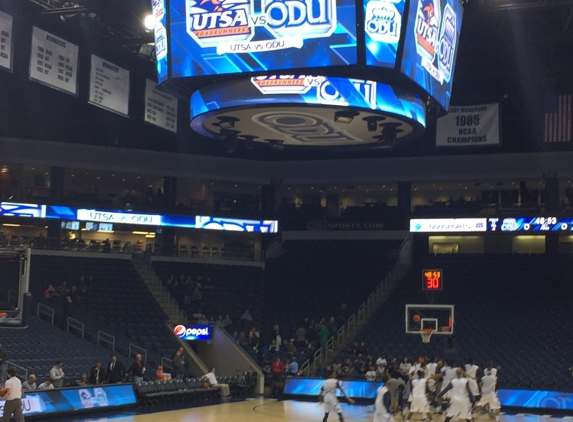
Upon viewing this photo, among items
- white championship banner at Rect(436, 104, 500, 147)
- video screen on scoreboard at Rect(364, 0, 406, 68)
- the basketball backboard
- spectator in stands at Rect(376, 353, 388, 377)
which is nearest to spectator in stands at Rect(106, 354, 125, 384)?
the basketball backboard

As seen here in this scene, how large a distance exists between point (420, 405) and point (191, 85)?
35.6ft

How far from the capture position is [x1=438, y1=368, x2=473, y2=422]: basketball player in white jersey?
22.3 meters

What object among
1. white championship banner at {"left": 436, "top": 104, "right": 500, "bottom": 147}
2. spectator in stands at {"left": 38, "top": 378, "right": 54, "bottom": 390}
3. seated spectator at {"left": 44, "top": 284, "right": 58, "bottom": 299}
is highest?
white championship banner at {"left": 436, "top": 104, "right": 500, "bottom": 147}

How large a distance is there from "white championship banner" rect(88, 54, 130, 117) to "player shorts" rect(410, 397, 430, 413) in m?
12.8

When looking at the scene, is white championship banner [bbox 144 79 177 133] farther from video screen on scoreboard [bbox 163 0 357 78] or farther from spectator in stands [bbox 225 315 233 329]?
spectator in stands [bbox 225 315 233 329]

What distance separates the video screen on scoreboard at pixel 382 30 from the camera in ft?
68.1

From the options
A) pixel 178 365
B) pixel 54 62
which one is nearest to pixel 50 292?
pixel 178 365

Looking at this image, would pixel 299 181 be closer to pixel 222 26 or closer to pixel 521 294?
pixel 521 294

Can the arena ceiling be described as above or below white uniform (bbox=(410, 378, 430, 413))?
above

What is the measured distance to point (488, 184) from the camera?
4778 cm

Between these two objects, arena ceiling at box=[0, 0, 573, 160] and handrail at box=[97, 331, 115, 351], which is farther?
handrail at box=[97, 331, 115, 351]

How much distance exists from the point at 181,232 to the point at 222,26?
28323 mm

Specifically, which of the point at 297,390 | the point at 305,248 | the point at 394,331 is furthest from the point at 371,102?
the point at 305,248

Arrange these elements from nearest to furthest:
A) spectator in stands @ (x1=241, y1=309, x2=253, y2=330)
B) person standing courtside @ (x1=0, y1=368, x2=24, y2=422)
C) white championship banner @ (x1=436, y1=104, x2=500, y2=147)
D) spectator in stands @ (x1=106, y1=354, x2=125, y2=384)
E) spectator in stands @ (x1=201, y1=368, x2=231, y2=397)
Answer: person standing courtside @ (x1=0, y1=368, x2=24, y2=422)
spectator in stands @ (x1=106, y1=354, x2=125, y2=384)
spectator in stands @ (x1=201, y1=368, x2=231, y2=397)
white championship banner @ (x1=436, y1=104, x2=500, y2=147)
spectator in stands @ (x1=241, y1=309, x2=253, y2=330)
